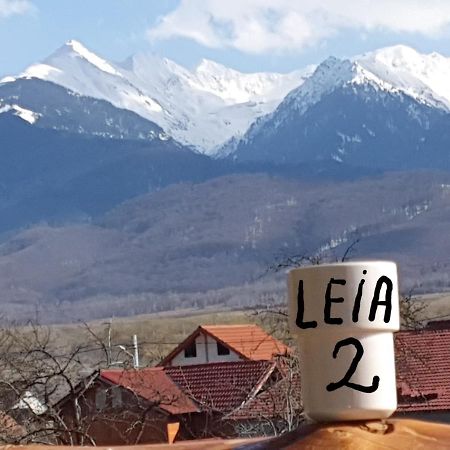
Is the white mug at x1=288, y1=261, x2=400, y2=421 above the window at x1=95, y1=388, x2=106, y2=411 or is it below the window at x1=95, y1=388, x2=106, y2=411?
above

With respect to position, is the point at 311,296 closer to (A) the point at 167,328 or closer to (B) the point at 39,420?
(B) the point at 39,420

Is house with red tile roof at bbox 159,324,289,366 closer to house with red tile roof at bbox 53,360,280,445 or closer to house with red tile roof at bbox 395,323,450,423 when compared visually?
house with red tile roof at bbox 53,360,280,445

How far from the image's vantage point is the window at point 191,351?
45.7m

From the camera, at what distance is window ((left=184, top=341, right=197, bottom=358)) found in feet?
150

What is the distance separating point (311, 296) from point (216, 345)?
41548mm

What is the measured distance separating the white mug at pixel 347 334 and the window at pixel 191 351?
43351mm

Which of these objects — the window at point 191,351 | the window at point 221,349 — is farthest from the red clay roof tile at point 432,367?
the window at point 191,351

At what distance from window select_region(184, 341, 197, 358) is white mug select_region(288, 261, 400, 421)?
43.4 meters

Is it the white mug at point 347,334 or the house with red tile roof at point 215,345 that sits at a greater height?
the white mug at point 347,334

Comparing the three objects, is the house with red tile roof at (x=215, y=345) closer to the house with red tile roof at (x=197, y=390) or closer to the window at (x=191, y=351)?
the window at (x=191, y=351)

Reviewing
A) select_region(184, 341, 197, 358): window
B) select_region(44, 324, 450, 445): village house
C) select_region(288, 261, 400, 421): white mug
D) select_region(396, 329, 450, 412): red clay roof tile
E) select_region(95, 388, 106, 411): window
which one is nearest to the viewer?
select_region(288, 261, 400, 421): white mug

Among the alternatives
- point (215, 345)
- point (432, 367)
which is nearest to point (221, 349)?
point (215, 345)

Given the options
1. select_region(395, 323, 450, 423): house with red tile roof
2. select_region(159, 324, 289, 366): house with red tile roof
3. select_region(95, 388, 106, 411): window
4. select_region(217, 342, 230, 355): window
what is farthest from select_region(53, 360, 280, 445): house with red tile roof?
select_region(217, 342, 230, 355): window

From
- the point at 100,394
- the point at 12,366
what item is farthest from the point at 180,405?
the point at 12,366
